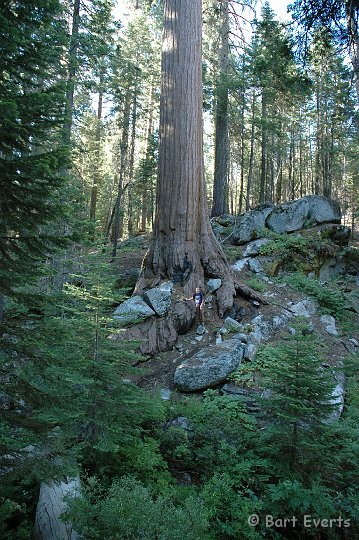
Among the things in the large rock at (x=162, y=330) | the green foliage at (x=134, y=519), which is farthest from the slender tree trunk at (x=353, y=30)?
the green foliage at (x=134, y=519)

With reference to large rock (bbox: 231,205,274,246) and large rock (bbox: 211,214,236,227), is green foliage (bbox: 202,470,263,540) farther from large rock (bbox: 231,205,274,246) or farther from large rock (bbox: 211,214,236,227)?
large rock (bbox: 211,214,236,227)

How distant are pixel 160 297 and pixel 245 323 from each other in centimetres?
181

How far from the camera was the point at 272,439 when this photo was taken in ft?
11.5

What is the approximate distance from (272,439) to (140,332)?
128 inches

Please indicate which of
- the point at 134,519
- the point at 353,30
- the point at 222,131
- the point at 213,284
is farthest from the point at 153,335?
the point at 222,131

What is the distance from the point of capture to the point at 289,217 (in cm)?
1132

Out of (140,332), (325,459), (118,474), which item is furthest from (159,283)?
(325,459)

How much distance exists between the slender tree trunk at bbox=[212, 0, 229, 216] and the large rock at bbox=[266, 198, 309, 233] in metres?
2.76

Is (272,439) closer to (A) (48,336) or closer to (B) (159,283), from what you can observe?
(A) (48,336)

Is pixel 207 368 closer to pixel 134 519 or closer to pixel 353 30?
pixel 134 519

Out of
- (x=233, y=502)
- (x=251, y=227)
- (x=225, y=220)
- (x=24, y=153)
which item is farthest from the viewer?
(x=225, y=220)

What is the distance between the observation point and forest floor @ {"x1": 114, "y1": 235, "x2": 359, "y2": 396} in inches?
221

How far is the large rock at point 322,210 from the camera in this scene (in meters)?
11.3

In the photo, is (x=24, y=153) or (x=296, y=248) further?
(x=296, y=248)
